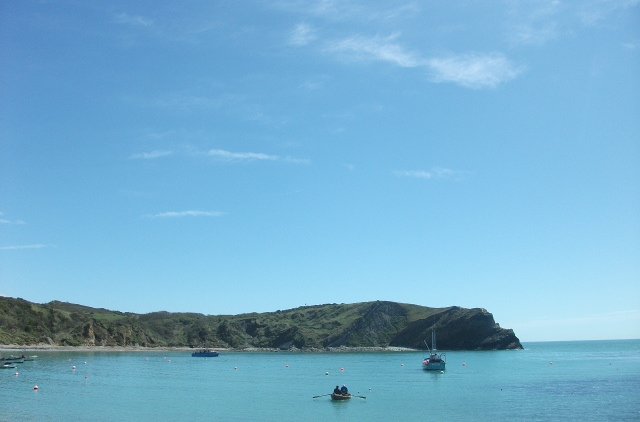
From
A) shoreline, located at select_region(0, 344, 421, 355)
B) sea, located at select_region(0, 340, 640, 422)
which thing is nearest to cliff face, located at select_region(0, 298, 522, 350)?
shoreline, located at select_region(0, 344, 421, 355)

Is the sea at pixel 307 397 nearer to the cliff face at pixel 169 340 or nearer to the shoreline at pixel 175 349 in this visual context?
the shoreline at pixel 175 349

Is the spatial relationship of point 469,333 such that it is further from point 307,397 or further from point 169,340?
point 307,397

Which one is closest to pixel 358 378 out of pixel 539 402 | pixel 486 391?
pixel 486 391

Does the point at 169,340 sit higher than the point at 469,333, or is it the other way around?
the point at 469,333

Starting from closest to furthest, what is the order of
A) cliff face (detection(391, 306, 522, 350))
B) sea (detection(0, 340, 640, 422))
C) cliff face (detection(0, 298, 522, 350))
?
sea (detection(0, 340, 640, 422))
cliff face (detection(0, 298, 522, 350))
cliff face (detection(391, 306, 522, 350))

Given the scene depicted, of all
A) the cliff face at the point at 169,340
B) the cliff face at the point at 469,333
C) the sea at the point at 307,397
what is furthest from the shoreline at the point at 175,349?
the sea at the point at 307,397

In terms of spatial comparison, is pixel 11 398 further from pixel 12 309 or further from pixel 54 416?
pixel 12 309

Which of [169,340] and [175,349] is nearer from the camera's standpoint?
[175,349]

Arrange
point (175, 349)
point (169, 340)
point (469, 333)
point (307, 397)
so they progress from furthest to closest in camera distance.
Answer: point (169, 340), point (175, 349), point (469, 333), point (307, 397)

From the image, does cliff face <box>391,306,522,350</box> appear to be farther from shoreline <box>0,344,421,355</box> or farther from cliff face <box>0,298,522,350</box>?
shoreline <box>0,344,421,355</box>

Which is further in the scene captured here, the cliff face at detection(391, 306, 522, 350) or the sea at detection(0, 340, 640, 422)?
the cliff face at detection(391, 306, 522, 350)

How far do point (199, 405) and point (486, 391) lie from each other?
103 feet

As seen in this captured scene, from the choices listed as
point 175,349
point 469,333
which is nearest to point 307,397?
point 469,333

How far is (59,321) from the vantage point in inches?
6216
